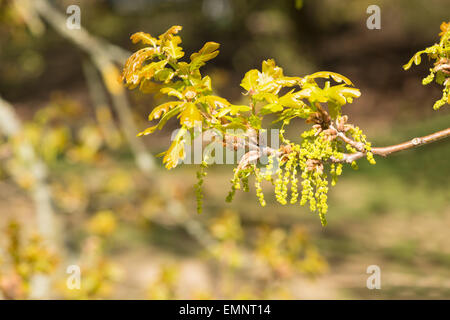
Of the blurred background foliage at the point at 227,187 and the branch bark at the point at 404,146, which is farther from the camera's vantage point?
the blurred background foliage at the point at 227,187

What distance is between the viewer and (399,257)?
3.21 metres

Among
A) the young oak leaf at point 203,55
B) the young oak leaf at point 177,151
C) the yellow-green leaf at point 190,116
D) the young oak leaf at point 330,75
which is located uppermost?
the young oak leaf at point 203,55

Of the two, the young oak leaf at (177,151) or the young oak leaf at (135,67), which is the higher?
the young oak leaf at (135,67)

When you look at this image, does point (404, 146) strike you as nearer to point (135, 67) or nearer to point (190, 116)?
point (190, 116)

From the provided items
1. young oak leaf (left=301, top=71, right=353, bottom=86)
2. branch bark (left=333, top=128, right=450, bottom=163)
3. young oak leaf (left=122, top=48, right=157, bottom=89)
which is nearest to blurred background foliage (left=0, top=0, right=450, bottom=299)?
young oak leaf (left=122, top=48, right=157, bottom=89)

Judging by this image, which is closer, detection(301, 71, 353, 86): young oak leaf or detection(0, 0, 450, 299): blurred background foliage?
detection(301, 71, 353, 86): young oak leaf

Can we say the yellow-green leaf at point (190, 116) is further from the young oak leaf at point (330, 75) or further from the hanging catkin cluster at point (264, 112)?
the young oak leaf at point (330, 75)

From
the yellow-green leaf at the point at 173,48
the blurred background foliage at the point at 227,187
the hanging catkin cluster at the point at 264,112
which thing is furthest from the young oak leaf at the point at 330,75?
the blurred background foliage at the point at 227,187

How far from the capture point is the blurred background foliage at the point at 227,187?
2.17 metres

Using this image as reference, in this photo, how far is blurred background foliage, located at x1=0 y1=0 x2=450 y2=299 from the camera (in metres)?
2.17

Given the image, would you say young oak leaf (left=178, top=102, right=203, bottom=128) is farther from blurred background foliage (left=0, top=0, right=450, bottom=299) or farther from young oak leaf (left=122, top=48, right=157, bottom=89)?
blurred background foliage (left=0, top=0, right=450, bottom=299)

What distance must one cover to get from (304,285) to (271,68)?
2569 mm
